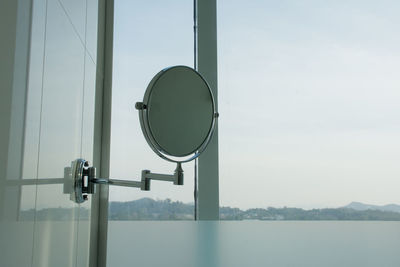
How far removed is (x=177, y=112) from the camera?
0.72 m

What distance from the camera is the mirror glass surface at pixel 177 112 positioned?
0.70 m

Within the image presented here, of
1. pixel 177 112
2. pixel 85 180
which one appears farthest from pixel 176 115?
pixel 85 180

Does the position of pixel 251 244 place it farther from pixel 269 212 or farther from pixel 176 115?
pixel 176 115

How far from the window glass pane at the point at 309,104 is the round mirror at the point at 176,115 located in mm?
1455

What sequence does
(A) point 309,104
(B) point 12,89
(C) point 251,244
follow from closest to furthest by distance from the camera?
(B) point 12,89 → (C) point 251,244 → (A) point 309,104

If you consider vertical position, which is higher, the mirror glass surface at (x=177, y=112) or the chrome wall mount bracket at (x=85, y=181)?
the mirror glass surface at (x=177, y=112)

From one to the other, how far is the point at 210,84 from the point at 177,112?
1.60 metres

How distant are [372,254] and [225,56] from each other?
4.54 ft

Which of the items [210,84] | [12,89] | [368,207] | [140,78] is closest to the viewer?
[12,89]

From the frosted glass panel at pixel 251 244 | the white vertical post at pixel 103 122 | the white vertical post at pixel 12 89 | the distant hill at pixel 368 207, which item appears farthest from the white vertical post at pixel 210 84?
the white vertical post at pixel 12 89

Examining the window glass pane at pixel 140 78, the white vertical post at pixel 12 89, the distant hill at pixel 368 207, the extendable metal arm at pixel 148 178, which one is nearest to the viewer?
the white vertical post at pixel 12 89

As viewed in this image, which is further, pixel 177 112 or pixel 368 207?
pixel 368 207

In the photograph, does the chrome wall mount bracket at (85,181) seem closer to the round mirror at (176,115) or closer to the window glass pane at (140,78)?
the round mirror at (176,115)

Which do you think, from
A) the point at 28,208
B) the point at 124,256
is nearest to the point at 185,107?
the point at 28,208
